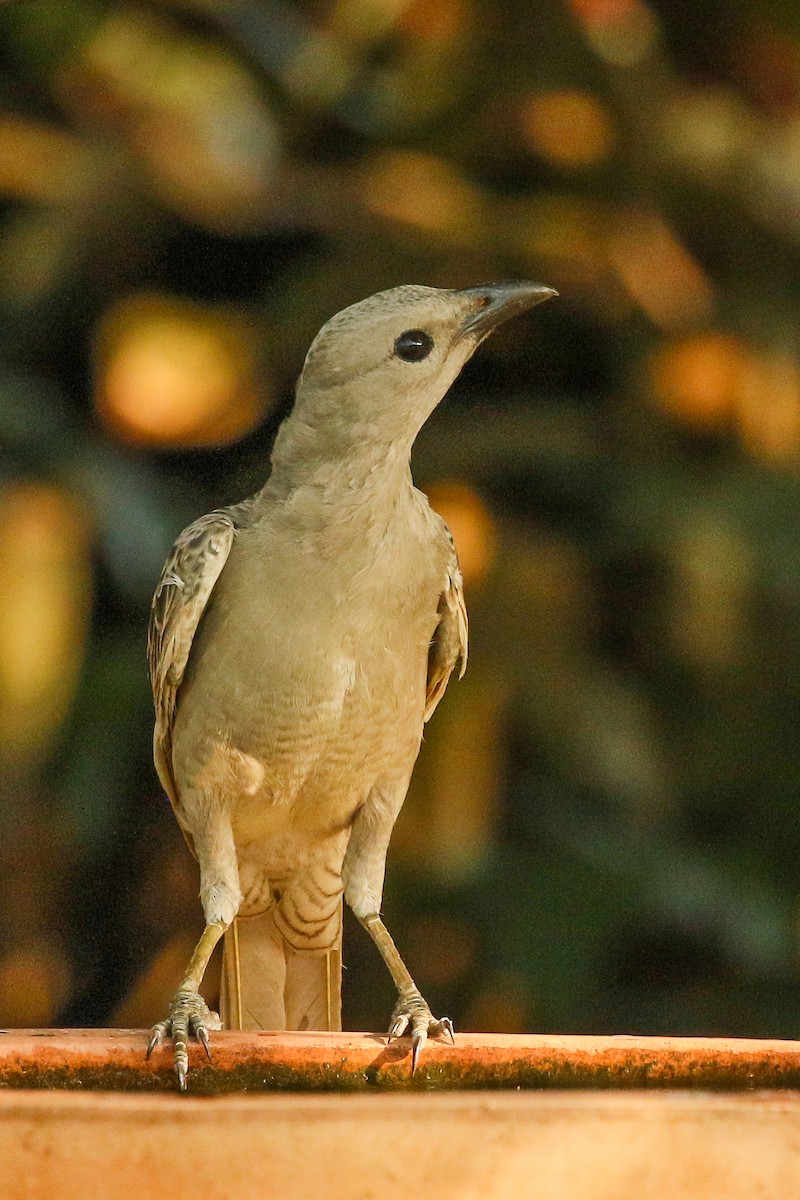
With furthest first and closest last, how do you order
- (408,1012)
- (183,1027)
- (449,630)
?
1. (449,630)
2. (408,1012)
3. (183,1027)

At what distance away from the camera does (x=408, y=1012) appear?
7.94ft

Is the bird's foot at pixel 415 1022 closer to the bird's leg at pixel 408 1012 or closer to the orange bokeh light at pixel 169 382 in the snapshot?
the bird's leg at pixel 408 1012

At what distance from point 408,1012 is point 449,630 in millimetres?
748

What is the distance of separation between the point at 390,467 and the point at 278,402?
8.18ft

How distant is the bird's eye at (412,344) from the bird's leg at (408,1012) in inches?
39.3

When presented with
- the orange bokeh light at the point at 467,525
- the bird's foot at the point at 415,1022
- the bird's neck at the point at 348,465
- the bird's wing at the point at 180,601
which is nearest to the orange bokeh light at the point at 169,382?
the orange bokeh light at the point at 467,525

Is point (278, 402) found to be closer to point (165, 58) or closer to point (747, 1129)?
point (165, 58)

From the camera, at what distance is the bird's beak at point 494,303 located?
264 cm

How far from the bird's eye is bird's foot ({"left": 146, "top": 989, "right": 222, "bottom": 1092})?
1097 millimetres

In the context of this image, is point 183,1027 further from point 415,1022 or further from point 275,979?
point 275,979

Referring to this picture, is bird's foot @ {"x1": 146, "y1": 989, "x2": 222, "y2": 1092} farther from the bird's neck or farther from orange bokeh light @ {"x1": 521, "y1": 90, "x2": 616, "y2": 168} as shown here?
orange bokeh light @ {"x1": 521, "y1": 90, "x2": 616, "y2": 168}

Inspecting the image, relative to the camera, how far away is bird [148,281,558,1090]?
2.63 m

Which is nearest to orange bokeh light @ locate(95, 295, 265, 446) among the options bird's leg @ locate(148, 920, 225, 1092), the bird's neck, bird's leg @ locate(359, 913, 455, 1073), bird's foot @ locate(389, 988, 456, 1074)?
the bird's neck

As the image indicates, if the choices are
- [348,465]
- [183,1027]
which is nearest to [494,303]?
[348,465]
